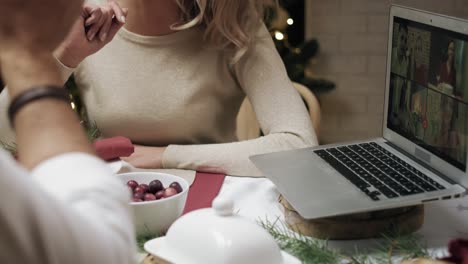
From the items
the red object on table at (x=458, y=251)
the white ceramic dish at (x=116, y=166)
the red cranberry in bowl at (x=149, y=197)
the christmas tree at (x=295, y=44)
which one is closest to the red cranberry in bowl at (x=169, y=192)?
the red cranberry in bowl at (x=149, y=197)

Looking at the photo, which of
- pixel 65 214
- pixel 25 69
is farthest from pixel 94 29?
pixel 65 214

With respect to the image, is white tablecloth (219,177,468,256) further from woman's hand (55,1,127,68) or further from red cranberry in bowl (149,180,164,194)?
woman's hand (55,1,127,68)

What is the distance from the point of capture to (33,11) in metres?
0.60

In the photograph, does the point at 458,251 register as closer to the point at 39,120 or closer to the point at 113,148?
the point at 39,120

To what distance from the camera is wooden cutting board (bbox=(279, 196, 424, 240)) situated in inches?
39.6

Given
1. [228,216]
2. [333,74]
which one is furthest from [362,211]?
[333,74]

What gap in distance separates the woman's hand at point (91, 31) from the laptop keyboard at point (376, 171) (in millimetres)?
558

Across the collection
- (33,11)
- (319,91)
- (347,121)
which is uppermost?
(33,11)

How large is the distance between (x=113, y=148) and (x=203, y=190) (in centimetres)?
21

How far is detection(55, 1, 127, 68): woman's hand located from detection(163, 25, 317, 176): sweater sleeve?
0.31m

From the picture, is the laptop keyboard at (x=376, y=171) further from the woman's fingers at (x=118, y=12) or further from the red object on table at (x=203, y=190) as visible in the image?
the woman's fingers at (x=118, y=12)

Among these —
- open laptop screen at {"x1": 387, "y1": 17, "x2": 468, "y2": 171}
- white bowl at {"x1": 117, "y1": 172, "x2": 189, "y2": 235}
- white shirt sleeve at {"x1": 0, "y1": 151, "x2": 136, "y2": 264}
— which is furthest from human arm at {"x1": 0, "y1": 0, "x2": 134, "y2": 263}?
open laptop screen at {"x1": 387, "y1": 17, "x2": 468, "y2": 171}

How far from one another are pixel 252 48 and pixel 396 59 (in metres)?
0.47

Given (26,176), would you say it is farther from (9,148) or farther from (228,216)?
(9,148)
